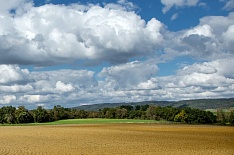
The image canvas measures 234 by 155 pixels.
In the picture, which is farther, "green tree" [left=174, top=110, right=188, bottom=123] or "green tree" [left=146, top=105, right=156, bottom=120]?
"green tree" [left=146, top=105, right=156, bottom=120]

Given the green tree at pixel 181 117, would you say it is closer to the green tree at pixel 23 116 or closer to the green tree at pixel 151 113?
the green tree at pixel 151 113

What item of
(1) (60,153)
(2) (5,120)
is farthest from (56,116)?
(1) (60,153)

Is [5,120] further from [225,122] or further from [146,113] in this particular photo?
[225,122]

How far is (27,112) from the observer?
525ft

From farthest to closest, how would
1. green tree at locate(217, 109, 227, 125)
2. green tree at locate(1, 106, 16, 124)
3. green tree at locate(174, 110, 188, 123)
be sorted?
green tree at locate(1, 106, 16, 124) < green tree at locate(174, 110, 188, 123) < green tree at locate(217, 109, 227, 125)

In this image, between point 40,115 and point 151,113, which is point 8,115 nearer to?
point 40,115

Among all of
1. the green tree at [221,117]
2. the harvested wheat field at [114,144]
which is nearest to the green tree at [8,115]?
the green tree at [221,117]

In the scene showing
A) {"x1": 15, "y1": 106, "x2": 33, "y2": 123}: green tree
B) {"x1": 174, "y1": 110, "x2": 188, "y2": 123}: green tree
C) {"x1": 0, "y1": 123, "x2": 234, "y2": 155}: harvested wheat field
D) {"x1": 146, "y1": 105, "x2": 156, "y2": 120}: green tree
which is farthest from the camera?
{"x1": 146, "y1": 105, "x2": 156, "y2": 120}: green tree

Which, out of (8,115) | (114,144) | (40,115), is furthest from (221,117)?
(114,144)

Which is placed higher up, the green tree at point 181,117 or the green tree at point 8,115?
the green tree at point 8,115

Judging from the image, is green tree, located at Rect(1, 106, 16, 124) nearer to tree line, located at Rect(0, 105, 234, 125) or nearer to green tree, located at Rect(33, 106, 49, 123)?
tree line, located at Rect(0, 105, 234, 125)

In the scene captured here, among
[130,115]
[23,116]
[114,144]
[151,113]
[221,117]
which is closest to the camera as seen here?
[114,144]

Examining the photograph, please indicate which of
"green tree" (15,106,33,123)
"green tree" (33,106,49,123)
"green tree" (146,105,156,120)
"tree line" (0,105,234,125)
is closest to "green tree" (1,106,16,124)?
"tree line" (0,105,234,125)

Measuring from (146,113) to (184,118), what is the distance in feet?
101
